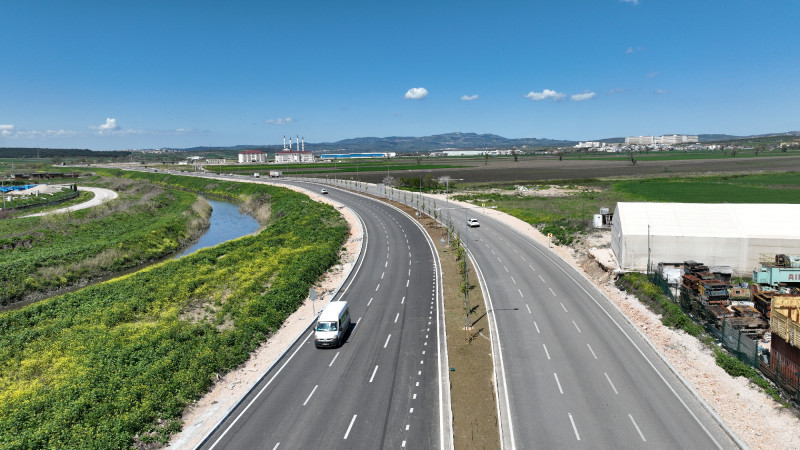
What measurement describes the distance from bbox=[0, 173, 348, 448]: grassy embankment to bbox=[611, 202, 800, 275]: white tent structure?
34.4m

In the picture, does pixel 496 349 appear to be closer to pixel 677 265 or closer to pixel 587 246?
pixel 677 265

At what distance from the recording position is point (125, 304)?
→ 1519 inches

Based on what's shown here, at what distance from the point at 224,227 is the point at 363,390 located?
76.7 meters

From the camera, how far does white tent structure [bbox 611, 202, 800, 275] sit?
139 ft

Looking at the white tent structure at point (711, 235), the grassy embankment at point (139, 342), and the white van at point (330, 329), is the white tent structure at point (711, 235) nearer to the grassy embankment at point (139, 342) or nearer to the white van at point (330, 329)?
the white van at point (330, 329)

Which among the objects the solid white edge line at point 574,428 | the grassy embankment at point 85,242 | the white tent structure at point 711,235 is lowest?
the solid white edge line at point 574,428

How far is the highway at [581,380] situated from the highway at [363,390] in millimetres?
4397

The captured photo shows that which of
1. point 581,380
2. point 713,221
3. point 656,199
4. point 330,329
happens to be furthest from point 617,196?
point 330,329

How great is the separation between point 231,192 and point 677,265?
132m

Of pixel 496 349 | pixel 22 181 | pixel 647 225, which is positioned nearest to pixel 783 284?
pixel 647 225

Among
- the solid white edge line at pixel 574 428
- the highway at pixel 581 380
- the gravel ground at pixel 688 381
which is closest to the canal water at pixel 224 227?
the gravel ground at pixel 688 381

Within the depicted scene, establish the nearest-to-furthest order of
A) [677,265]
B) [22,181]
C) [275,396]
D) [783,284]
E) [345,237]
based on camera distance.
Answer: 1. [275,396]
2. [783,284]
3. [677,265]
4. [345,237]
5. [22,181]

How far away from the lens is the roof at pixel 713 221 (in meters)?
42.9

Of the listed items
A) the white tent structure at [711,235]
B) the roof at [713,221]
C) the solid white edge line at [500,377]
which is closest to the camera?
the solid white edge line at [500,377]
